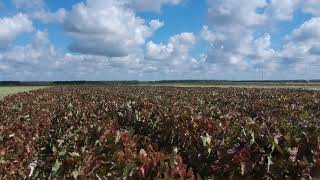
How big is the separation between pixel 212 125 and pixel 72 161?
474 cm

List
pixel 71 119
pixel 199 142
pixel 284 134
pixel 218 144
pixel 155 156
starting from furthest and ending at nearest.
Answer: pixel 71 119 → pixel 199 142 → pixel 218 144 → pixel 284 134 → pixel 155 156

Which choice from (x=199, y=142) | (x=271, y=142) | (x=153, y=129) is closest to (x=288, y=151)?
(x=271, y=142)

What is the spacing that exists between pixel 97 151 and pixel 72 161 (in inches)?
60.5

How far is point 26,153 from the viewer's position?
A: 367 inches

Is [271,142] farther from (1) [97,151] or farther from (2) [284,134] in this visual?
(1) [97,151]

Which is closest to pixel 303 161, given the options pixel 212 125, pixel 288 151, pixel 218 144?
pixel 288 151

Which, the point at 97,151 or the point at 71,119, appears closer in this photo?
the point at 97,151

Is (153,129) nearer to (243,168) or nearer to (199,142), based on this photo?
(199,142)

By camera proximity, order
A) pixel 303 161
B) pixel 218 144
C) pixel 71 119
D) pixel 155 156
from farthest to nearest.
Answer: pixel 71 119 → pixel 218 144 → pixel 303 161 → pixel 155 156

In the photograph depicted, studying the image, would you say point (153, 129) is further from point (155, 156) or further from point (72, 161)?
point (155, 156)

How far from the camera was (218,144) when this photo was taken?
787 centimetres


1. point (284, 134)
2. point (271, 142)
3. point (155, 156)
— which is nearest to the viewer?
point (155, 156)

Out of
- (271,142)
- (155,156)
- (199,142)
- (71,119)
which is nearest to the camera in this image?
(155,156)

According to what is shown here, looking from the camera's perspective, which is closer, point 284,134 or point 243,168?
point 243,168
